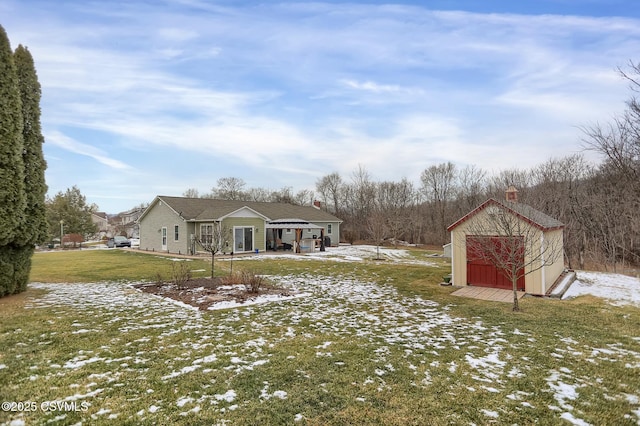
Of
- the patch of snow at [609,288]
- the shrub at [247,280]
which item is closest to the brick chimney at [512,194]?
the patch of snow at [609,288]

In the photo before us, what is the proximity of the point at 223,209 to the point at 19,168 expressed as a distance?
16.3 meters

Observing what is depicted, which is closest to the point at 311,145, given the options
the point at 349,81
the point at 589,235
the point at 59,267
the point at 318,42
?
the point at 349,81

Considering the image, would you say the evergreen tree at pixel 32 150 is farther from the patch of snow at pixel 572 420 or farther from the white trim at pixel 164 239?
the white trim at pixel 164 239

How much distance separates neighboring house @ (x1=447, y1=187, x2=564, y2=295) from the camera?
1005 centimetres

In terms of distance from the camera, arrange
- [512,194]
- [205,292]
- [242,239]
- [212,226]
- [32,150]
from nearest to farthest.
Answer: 1. [32,150]
2. [205,292]
3. [512,194]
4. [212,226]
5. [242,239]

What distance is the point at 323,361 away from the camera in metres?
4.85

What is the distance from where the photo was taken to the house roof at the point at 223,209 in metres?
24.1

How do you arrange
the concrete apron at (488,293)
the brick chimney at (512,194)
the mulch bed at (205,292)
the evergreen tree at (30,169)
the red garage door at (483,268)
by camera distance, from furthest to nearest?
the brick chimney at (512,194)
the red garage door at (483,268)
the concrete apron at (488,293)
the evergreen tree at (30,169)
the mulch bed at (205,292)

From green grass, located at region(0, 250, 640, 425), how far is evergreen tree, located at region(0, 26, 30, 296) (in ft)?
3.37

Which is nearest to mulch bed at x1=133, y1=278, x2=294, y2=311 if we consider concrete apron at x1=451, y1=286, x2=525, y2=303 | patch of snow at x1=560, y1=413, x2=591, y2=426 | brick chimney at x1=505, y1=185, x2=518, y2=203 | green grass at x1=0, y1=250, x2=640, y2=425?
green grass at x1=0, y1=250, x2=640, y2=425

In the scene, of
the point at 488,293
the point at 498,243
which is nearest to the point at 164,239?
the point at 488,293

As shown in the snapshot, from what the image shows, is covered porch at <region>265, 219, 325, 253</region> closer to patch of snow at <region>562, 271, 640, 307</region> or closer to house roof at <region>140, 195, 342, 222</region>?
house roof at <region>140, 195, 342, 222</region>

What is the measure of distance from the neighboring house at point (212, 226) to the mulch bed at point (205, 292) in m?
10.4

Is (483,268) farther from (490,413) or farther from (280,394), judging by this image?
(280,394)
